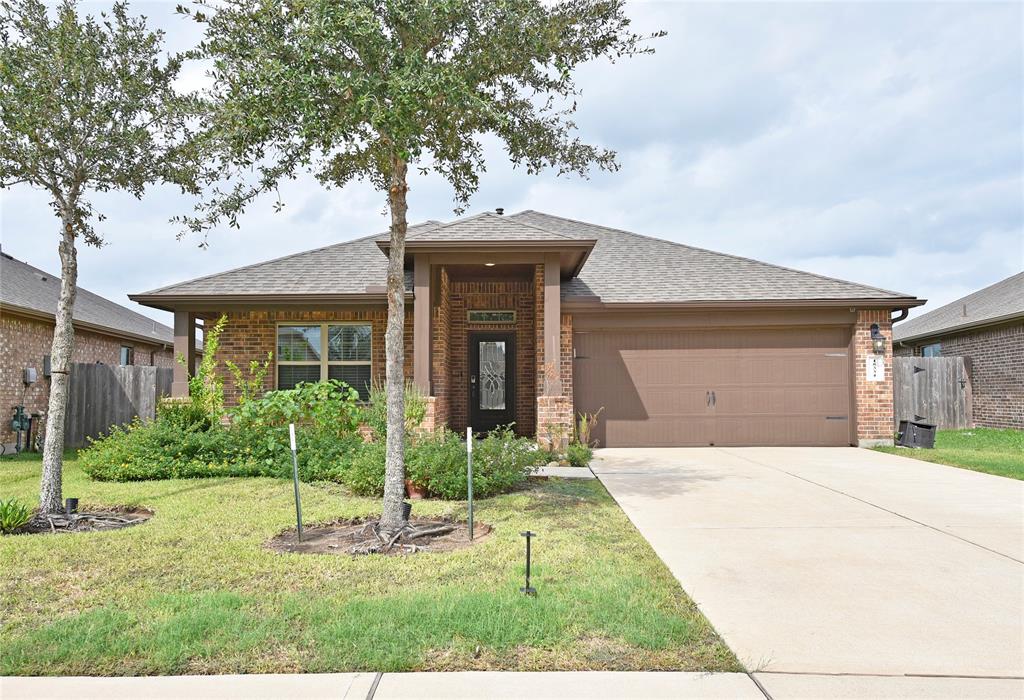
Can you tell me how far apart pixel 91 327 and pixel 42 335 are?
5.20ft

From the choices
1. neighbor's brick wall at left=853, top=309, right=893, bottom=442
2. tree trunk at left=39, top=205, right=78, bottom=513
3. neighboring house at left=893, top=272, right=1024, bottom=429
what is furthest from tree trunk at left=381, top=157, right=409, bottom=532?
neighboring house at left=893, top=272, right=1024, bottom=429

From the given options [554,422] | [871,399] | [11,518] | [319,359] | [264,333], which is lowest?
[11,518]

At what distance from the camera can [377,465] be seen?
278 inches

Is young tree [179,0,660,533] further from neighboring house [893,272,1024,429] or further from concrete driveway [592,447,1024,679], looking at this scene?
neighboring house [893,272,1024,429]

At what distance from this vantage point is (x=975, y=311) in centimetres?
1728

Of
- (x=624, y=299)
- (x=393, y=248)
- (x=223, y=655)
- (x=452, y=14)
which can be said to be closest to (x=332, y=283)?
(x=624, y=299)

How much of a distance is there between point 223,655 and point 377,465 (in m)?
4.02

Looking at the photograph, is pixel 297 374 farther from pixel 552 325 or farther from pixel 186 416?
pixel 552 325

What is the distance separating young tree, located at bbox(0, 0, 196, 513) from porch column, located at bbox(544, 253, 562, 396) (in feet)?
18.9

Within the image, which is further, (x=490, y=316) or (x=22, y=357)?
(x=490, y=316)

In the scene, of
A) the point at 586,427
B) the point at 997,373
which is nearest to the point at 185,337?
the point at 586,427

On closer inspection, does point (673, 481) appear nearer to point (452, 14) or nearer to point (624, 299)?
point (624, 299)

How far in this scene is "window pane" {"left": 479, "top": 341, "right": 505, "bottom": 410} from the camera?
13.5 m

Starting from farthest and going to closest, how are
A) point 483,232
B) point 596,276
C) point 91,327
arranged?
point 91,327 < point 596,276 < point 483,232
